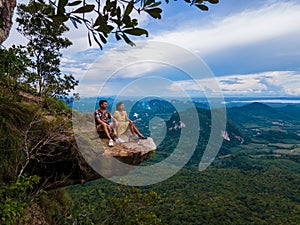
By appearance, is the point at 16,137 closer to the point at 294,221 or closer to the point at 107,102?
the point at 107,102

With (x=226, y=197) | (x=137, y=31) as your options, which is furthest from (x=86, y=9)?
(x=226, y=197)

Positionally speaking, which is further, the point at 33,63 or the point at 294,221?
the point at 294,221

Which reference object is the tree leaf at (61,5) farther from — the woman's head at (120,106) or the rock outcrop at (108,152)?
the woman's head at (120,106)

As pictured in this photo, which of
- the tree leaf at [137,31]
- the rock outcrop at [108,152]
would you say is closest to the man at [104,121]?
the rock outcrop at [108,152]

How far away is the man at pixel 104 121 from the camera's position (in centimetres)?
504

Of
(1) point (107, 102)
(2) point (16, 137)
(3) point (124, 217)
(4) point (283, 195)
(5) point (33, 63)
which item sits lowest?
(4) point (283, 195)

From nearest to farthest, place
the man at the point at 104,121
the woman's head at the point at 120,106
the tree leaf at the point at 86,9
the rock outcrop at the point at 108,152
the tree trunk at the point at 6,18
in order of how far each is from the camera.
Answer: the tree leaf at the point at 86,9 → the tree trunk at the point at 6,18 → the rock outcrop at the point at 108,152 → the man at the point at 104,121 → the woman's head at the point at 120,106

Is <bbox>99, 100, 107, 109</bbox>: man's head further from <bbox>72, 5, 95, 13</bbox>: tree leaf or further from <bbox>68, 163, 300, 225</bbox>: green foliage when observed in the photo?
<bbox>68, 163, 300, 225</bbox>: green foliage

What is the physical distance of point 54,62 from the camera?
7727mm

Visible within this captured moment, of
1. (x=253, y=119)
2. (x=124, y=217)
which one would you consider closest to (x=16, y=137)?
(x=124, y=217)

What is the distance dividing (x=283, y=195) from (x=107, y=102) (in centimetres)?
4306

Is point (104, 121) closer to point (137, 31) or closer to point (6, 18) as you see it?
point (6, 18)

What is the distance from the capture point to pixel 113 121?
5.21 m

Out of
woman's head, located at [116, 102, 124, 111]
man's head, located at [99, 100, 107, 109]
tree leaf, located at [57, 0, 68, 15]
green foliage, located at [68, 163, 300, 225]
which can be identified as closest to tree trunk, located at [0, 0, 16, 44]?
man's head, located at [99, 100, 107, 109]
